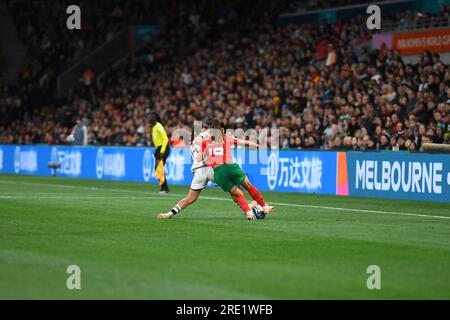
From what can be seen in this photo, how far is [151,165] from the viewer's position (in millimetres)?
32688

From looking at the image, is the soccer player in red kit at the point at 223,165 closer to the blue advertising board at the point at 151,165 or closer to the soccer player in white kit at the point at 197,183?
the soccer player in white kit at the point at 197,183

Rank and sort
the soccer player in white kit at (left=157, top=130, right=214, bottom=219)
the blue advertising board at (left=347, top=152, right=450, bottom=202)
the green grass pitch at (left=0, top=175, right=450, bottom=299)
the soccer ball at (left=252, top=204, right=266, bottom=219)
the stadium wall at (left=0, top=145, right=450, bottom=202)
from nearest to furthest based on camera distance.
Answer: the green grass pitch at (left=0, top=175, right=450, bottom=299) → the soccer player in white kit at (left=157, top=130, right=214, bottom=219) → the soccer ball at (left=252, top=204, right=266, bottom=219) → the blue advertising board at (left=347, top=152, right=450, bottom=202) → the stadium wall at (left=0, top=145, right=450, bottom=202)

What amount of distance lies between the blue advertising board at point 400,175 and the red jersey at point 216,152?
723cm

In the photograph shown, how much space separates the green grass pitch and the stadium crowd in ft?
17.5

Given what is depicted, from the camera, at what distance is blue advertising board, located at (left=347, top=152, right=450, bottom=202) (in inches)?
904

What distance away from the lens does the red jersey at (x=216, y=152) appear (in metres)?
17.7

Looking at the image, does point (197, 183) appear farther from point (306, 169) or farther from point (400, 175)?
point (306, 169)

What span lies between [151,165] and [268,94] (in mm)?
4840

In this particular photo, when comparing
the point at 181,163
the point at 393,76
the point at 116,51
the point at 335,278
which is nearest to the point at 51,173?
the point at 181,163

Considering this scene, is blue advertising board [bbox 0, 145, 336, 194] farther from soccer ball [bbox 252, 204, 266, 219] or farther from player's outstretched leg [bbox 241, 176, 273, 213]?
soccer ball [bbox 252, 204, 266, 219]

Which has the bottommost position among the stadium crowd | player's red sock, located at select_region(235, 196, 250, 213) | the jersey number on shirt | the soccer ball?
the soccer ball

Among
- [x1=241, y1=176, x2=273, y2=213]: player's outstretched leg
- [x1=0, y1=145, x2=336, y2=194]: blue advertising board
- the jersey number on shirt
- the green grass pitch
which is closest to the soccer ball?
[x1=241, y1=176, x2=273, y2=213]: player's outstretched leg

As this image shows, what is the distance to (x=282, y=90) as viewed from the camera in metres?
33.3
